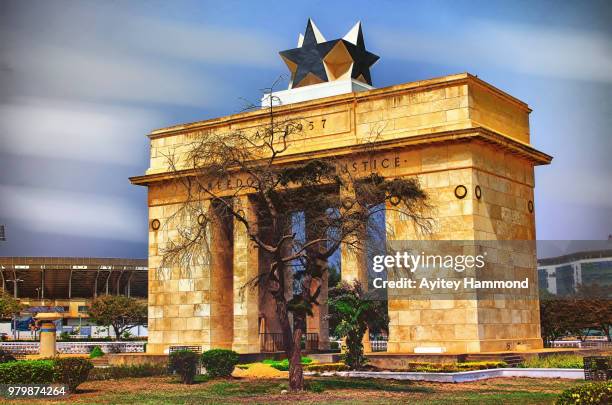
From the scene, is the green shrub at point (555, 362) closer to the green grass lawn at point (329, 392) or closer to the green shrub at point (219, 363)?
the green grass lawn at point (329, 392)

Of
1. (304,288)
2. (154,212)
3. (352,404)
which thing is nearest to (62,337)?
(154,212)

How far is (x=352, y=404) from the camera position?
→ 19844 millimetres

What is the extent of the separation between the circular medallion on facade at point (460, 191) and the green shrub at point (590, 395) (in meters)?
18.6

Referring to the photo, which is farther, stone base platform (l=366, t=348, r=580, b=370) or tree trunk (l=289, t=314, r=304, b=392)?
stone base platform (l=366, t=348, r=580, b=370)

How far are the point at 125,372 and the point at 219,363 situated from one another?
12.9ft

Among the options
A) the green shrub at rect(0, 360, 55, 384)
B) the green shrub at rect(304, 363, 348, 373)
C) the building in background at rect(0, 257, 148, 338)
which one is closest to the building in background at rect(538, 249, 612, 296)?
the green shrub at rect(304, 363, 348, 373)

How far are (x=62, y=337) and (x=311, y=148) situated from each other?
131 feet

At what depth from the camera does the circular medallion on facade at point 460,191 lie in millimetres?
31594

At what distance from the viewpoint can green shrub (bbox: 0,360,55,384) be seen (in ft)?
73.7

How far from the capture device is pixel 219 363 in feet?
94.0

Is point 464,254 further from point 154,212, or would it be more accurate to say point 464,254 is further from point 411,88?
point 154,212

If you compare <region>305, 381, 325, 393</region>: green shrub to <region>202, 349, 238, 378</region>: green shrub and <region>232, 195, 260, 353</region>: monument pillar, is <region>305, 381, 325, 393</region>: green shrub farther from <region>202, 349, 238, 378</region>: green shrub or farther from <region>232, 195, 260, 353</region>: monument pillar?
<region>232, 195, 260, 353</region>: monument pillar

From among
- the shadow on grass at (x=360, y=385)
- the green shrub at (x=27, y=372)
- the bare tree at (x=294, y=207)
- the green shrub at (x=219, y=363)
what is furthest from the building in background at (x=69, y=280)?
the green shrub at (x=27, y=372)

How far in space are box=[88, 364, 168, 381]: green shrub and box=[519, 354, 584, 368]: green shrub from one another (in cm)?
1280
